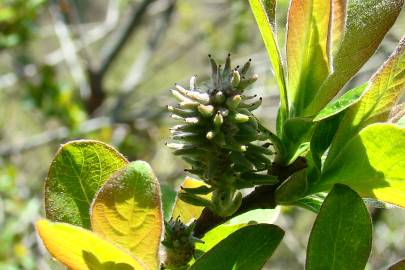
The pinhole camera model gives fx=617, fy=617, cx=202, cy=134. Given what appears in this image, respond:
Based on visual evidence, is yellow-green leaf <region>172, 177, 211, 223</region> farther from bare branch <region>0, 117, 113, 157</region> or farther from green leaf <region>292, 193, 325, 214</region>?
bare branch <region>0, 117, 113, 157</region>

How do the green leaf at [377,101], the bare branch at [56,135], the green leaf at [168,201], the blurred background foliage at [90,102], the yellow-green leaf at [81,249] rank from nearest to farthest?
the yellow-green leaf at [81,249]
the green leaf at [377,101]
the green leaf at [168,201]
the blurred background foliage at [90,102]
the bare branch at [56,135]

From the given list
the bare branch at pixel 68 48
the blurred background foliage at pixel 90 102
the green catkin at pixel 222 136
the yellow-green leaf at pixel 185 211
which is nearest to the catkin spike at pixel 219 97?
the green catkin at pixel 222 136

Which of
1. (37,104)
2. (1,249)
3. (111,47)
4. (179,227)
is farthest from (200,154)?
(111,47)

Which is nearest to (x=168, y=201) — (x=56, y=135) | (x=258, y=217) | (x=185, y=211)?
(x=185, y=211)

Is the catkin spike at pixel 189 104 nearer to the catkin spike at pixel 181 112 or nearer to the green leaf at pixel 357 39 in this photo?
the catkin spike at pixel 181 112

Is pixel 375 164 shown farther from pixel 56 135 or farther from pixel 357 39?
pixel 56 135
